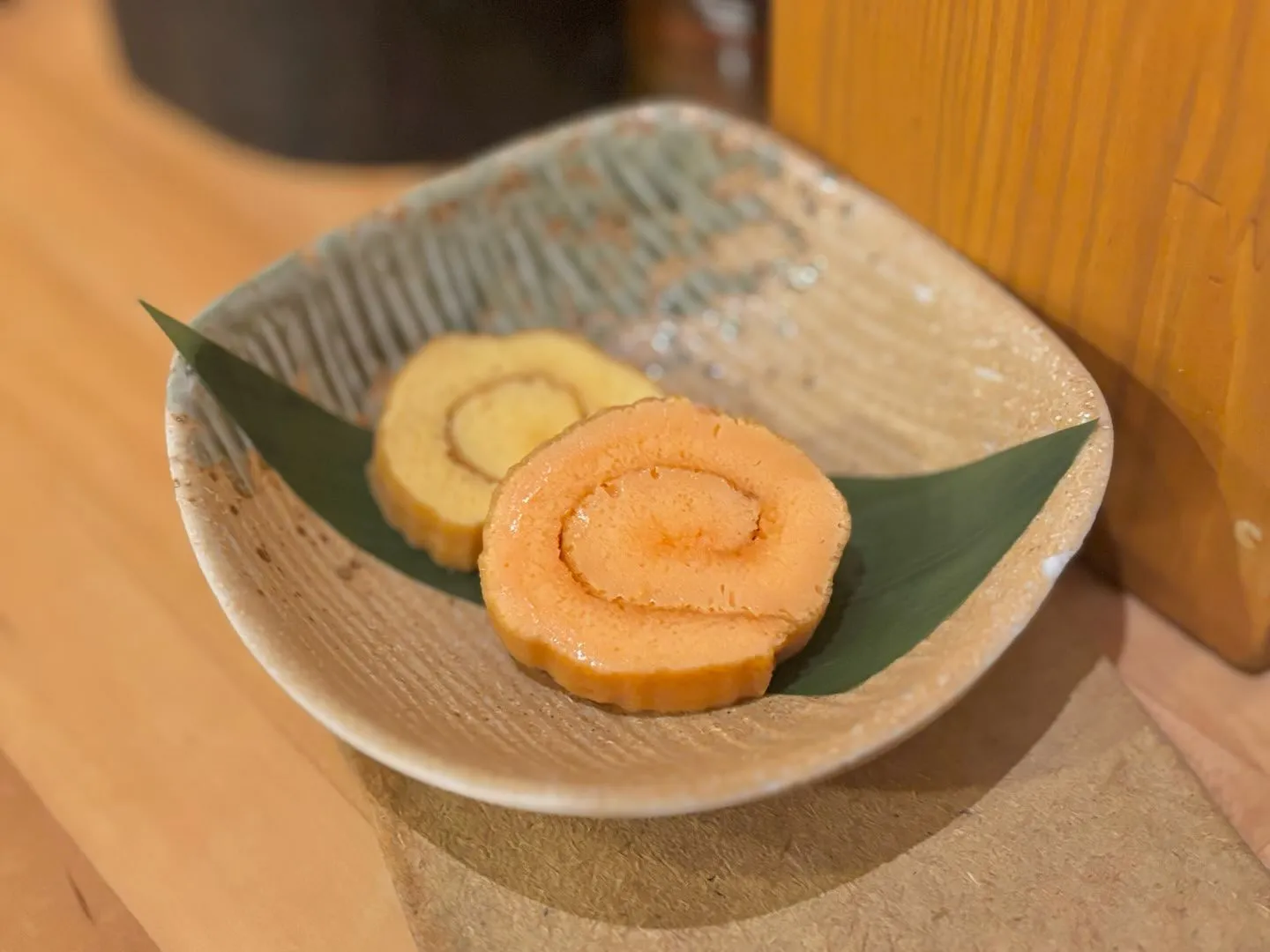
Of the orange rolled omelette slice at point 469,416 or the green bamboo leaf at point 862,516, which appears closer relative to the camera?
the green bamboo leaf at point 862,516

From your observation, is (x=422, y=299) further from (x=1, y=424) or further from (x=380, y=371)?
(x=1, y=424)

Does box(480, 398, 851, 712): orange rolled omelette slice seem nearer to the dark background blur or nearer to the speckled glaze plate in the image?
the speckled glaze plate

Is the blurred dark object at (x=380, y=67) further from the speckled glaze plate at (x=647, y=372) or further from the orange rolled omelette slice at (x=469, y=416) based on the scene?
the orange rolled omelette slice at (x=469, y=416)

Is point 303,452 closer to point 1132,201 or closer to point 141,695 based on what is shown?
point 141,695

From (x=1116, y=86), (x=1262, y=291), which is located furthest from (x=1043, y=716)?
(x=1116, y=86)

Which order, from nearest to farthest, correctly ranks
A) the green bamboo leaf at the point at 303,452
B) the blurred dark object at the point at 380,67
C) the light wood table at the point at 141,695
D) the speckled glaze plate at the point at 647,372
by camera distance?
the speckled glaze plate at the point at 647,372 < the light wood table at the point at 141,695 < the green bamboo leaf at the point at 303,452 < the blurred dark object at the point at 380,67

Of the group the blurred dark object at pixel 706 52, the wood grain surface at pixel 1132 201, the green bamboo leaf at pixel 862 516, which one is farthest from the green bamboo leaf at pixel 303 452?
the blurred dark object at pixel 706 52

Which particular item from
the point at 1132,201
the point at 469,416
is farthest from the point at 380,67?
the point at 1132,201
